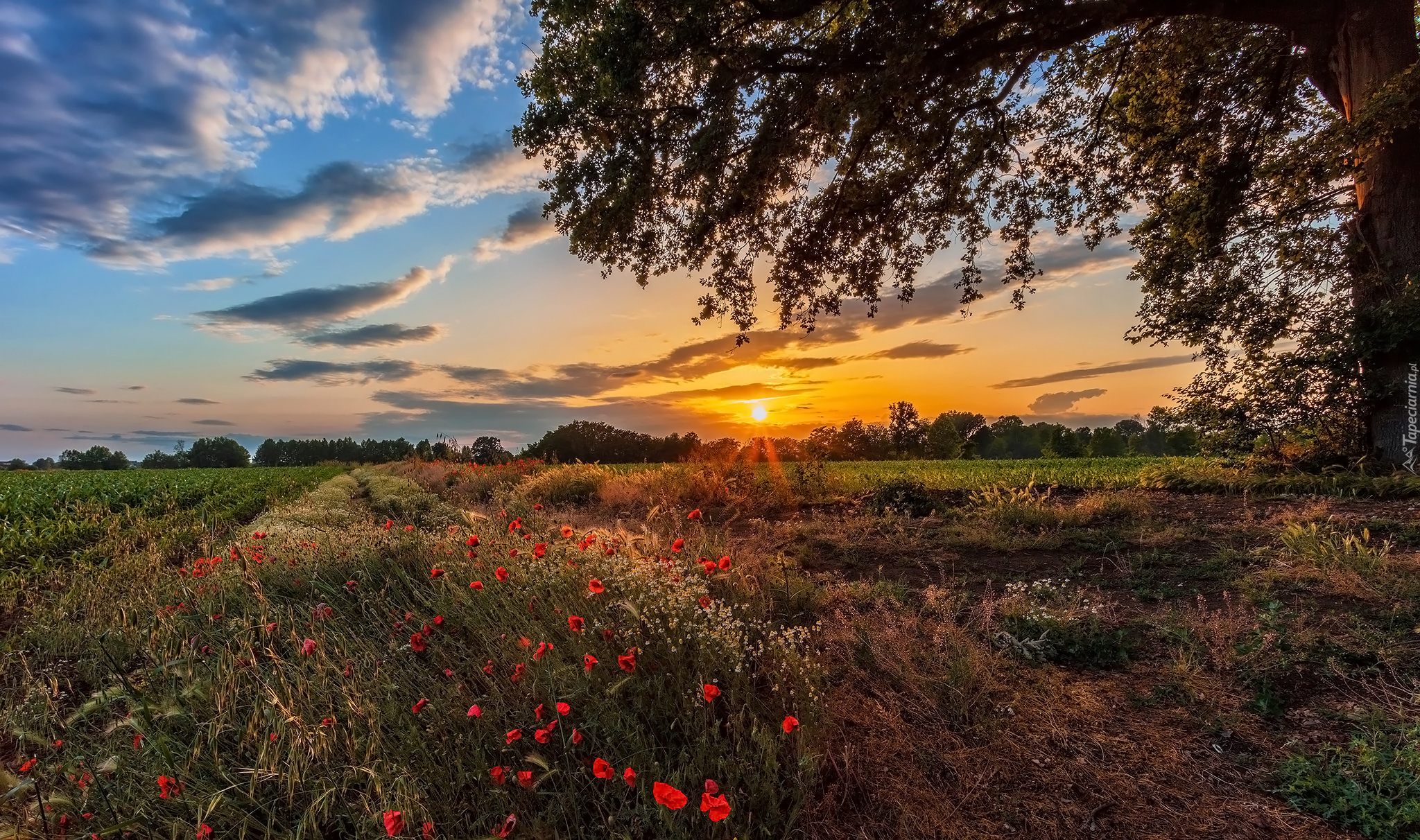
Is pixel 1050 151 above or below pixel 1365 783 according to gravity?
above

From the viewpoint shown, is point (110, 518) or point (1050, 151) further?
point (1050, 151)

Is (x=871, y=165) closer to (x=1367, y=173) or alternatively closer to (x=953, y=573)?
(x=1367, y=173)

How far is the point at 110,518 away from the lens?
9.78m

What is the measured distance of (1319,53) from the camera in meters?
9.61

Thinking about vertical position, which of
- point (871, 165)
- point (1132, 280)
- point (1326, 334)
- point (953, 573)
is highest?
point (871, 165)

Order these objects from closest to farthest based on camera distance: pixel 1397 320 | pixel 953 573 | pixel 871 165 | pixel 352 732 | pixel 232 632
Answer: pixel 352 732 → pixel 232 632 → pixel 953 573 → pixel 1397 320 → pixel 871 165

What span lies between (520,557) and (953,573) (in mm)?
3842

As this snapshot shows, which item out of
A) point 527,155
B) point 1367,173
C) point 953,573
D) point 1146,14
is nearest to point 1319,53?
point 1367,173

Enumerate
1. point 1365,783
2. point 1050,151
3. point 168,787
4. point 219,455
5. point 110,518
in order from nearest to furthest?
point 168,787
point 1365,783
point 110,518
point 1050,151
point 219,455

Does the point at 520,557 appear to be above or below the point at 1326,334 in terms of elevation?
below

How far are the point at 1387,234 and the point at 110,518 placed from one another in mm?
20242

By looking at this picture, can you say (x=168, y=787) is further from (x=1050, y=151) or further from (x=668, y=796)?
(x=1050, y=151)

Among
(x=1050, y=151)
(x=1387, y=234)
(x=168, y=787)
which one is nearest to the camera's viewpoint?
(x=168, y=787)

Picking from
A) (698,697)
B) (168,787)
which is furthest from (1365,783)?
(168,787)
